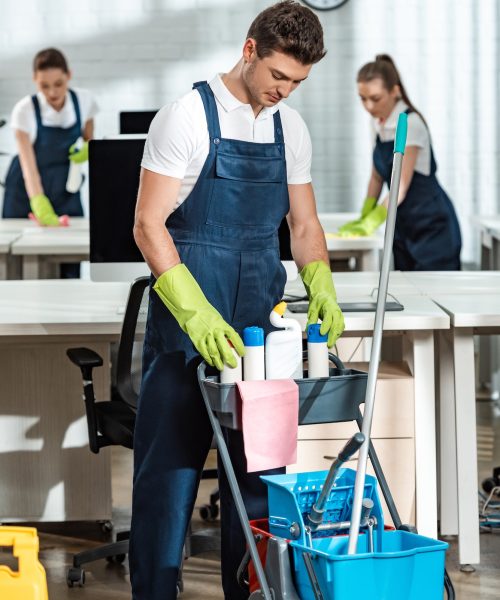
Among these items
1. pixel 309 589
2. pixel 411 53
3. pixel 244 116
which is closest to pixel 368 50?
pixel 411 53

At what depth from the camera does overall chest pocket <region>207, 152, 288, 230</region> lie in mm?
2357

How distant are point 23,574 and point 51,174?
442cm

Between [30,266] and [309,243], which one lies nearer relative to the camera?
[309,243]

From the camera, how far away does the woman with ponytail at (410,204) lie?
493 centimetres

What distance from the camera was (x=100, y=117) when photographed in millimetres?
6727

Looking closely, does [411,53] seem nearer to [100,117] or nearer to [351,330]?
[100,117]

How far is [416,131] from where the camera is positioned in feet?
15.6

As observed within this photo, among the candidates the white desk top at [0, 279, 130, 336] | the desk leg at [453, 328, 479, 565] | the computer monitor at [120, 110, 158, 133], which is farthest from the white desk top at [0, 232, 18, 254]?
the desk leg at [453, 328, 479, 565]

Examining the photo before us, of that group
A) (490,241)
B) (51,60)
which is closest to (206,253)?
(490,241)

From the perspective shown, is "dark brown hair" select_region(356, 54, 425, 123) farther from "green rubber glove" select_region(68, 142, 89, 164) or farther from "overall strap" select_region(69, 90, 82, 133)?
"overall strap" select_region(69, 90, 82, 133)

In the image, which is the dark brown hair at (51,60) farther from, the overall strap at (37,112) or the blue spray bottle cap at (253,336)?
the blue spray bottle cap at (253,336)

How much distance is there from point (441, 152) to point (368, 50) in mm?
710

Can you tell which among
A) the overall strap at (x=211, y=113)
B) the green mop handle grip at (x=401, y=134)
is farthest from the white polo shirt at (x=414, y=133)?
the green mop handle grip at (x=401, y=134)

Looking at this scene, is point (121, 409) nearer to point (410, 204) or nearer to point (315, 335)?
point (315, 335)
